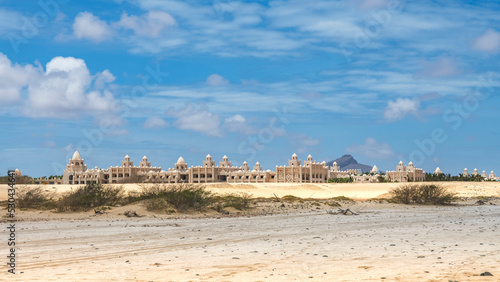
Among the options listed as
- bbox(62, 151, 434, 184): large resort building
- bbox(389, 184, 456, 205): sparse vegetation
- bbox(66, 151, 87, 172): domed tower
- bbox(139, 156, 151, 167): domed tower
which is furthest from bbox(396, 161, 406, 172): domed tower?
bbox(389, 184, 456, 205): sparse vegetation

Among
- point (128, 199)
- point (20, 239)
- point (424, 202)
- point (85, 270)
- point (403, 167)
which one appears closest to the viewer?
point (85, 270)

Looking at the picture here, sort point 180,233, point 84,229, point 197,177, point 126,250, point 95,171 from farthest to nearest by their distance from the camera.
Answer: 1. point 95,171
2. point 197,177
3. point 84,229
4. point 180,233
5. point 126,250

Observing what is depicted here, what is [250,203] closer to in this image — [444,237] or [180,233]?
[180,233]

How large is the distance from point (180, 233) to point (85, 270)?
7.64 metres

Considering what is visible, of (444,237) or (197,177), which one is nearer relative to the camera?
(444,237)

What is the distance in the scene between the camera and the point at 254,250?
1366 cm

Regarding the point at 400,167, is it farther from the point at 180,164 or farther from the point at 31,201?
the point at 31,201

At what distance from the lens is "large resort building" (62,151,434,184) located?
105188 mm

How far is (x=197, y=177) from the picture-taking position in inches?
4304

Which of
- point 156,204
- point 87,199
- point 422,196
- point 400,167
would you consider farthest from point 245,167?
point 156,204

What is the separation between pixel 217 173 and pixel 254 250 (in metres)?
97.9

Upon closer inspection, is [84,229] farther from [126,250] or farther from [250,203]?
[250,203]

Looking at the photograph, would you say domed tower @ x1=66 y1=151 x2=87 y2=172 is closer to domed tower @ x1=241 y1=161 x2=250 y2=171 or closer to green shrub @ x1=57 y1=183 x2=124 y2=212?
domed tower @ x1=241 y1=161 x2=250 y2=171

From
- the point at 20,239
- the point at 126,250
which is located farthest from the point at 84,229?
the point at 126,250
